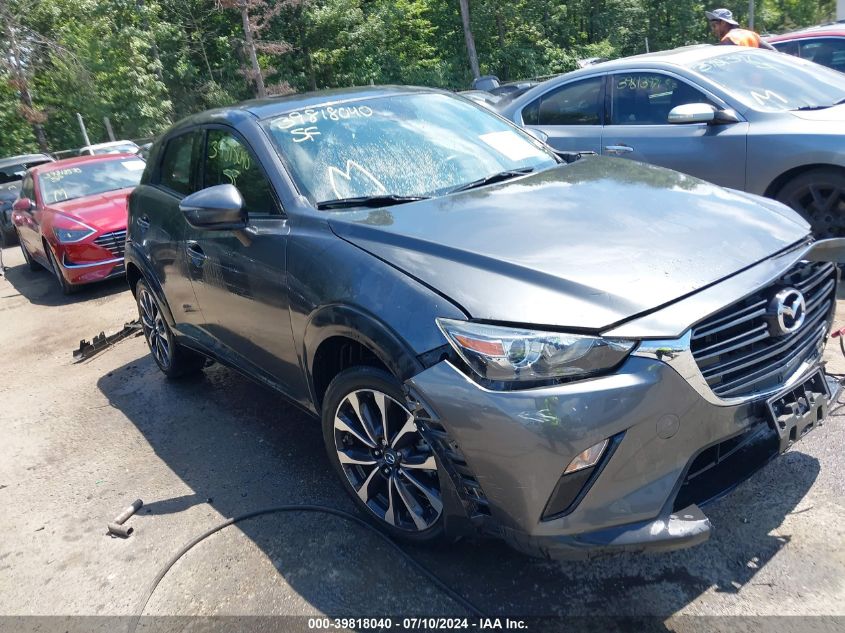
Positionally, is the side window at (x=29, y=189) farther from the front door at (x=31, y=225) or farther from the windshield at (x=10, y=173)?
the windshield at (x=10, y=173)

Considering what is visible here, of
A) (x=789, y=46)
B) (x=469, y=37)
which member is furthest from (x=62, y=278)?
(x=469, y=37)

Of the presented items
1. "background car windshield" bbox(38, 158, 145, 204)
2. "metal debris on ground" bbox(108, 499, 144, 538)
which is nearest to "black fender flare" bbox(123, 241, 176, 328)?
"metal debris on ground" bbox(108, 499, 144, 538)

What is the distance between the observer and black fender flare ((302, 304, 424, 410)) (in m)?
2.50

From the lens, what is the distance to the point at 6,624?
9.83 ft

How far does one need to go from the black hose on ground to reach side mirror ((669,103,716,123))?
3.84 m

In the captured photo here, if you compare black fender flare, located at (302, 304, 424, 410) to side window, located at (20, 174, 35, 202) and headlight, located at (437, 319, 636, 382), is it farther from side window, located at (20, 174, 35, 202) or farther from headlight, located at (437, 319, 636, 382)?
side window, located at (20, 174, 35, 202)

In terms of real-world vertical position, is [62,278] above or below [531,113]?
below

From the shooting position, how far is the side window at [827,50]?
28.2 feet

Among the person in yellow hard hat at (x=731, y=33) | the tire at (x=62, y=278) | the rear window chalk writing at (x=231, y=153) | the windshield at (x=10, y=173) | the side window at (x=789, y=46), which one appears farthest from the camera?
the windshield at (x=10, y=173)

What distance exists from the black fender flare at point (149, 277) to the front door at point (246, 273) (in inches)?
27.0

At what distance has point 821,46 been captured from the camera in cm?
866

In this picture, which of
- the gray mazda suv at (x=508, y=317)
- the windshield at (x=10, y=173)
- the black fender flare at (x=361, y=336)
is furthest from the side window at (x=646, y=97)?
the windshield at (x=10, y=173)

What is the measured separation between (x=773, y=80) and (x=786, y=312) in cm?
409

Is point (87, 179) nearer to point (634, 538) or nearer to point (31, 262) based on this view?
point (31, 262)
